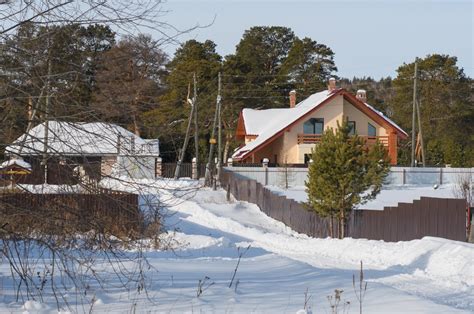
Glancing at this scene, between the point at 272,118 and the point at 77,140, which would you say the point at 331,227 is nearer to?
the point at 77,140

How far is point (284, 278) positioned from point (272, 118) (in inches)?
1943

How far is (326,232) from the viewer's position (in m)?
27.1

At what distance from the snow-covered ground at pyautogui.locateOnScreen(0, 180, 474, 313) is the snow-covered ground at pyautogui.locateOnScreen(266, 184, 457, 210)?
612 inches

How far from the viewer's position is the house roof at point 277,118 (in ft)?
184

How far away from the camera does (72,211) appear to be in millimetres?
8578

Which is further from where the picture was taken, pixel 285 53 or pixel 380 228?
pixel 285 53

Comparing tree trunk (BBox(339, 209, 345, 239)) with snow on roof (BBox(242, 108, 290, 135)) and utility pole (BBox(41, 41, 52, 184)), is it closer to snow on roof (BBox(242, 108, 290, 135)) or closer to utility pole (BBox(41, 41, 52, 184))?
utility pole (BBox(41, 41, 52, 184))

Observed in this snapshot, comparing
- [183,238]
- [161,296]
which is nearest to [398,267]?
[183,238]

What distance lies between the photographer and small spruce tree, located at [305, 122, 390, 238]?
25922 mm

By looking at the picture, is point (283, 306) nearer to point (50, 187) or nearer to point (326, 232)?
point (50, 187)

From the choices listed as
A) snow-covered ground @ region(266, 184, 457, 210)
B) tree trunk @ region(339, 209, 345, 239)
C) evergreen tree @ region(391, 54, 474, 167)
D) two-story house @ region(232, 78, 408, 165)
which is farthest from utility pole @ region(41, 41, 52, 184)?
evergreen tree @ region(391, 54, 474, 167)

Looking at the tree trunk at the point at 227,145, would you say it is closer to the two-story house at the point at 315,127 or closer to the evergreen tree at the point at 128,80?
the two-story house at the point at 315,127

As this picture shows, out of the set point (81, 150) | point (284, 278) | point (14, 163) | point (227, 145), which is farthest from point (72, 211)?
point (227, 145)

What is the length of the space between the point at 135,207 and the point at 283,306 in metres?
2.04
